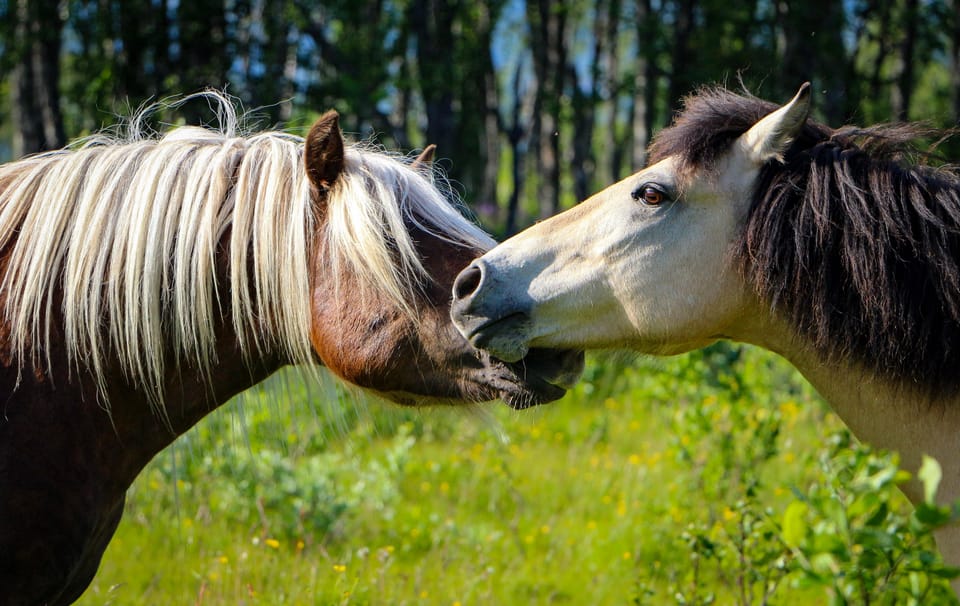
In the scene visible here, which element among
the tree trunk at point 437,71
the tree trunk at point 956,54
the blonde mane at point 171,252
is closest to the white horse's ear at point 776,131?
the blonde mane at point 171,252

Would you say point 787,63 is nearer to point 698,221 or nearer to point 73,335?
point 698,221

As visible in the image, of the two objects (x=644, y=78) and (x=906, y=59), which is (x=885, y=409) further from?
(x=906, y=59)

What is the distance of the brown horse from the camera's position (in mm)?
2379

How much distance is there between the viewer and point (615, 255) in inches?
97.7

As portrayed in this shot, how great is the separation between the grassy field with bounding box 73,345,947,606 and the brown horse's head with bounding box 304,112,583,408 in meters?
0.27

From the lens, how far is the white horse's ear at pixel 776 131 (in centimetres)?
227

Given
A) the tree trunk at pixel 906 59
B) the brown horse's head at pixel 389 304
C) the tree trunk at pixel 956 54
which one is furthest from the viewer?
the tree trunk at pixel 956 54

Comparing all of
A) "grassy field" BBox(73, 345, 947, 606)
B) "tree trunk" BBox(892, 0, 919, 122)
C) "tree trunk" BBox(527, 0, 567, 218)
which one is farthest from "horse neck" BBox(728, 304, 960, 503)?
"tree trunk" BBox(892, 0, 919, 122)

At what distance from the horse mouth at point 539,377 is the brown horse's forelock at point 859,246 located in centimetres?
60

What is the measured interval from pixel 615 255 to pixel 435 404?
73 cm

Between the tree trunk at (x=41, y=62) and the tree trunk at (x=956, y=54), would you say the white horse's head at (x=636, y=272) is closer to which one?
the tree trunk at (x=41, y=62)

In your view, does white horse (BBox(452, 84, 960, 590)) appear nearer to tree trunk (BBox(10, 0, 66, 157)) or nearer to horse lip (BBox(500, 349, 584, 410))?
horse lip (BBox(500, 349, 584, 410))

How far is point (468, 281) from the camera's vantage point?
8.07 feet

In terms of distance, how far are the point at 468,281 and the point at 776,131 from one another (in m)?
0.95
